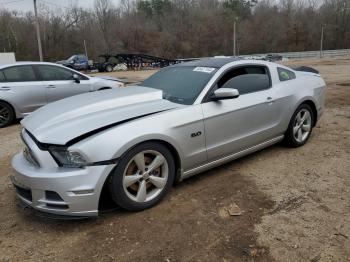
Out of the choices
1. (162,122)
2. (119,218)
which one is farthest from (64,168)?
(162,122)

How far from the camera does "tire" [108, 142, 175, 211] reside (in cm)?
328

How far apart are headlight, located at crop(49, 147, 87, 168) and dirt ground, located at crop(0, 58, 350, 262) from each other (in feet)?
2.13

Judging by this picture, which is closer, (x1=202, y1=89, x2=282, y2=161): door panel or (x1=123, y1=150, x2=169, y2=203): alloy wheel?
(x1=123, y1=150, x2=169, y2=203): alloy wheel

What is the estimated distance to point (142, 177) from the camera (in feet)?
11.4

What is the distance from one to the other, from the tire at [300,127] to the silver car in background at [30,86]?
216 inches

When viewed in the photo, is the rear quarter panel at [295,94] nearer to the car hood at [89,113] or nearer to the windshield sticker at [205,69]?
the windshield sticker at [205,69]

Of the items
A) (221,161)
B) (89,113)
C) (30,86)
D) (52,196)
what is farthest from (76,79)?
(52,196)

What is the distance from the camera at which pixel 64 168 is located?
3.13 meters

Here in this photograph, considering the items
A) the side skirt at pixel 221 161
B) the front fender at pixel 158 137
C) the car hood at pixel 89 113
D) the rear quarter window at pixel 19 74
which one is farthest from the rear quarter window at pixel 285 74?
the rear quarter window at pixel 19 74

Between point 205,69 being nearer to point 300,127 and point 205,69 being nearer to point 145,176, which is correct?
point 145,176

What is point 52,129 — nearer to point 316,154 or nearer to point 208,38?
point 316,154

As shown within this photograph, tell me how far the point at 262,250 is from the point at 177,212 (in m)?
0.96

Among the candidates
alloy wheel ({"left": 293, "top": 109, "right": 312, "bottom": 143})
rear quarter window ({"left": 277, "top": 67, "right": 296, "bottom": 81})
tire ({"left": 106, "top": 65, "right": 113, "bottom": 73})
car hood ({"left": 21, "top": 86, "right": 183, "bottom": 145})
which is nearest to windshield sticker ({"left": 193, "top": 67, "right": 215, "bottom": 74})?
car hood ({"left": 21, "top": 86, "right": 183, "bottom": 145})

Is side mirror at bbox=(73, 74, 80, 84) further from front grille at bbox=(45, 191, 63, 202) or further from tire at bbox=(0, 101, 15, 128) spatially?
front grille at bbox=(45, 191, 63, 202)
